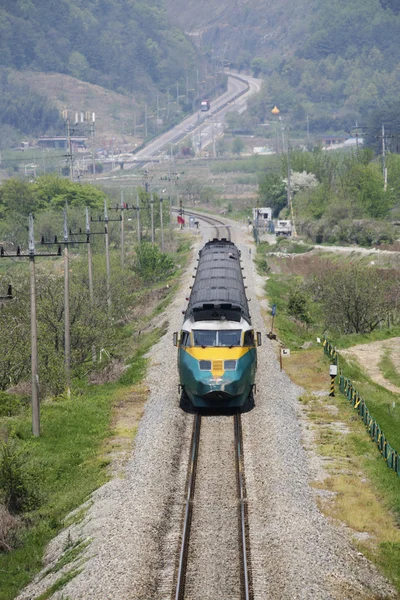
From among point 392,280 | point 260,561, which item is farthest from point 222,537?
point 392,280

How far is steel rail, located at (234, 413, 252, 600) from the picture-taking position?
68.5 feet

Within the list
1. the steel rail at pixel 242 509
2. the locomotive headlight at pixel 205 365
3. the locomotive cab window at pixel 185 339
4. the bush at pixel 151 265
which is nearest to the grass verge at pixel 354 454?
the steel rail at pixel 242 509

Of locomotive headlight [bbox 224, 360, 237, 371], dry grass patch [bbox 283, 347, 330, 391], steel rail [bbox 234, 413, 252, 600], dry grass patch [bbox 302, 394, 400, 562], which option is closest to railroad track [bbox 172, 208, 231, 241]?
dry grass patch [bbox 283, 347, 330, 391]

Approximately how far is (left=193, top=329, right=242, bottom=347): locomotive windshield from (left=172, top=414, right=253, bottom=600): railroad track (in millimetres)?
3061

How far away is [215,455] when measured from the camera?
30.3m

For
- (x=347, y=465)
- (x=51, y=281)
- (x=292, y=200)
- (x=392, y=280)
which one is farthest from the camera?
(x=292, y=200)

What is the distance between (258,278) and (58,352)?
119 feet

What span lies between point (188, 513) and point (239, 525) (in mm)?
1576

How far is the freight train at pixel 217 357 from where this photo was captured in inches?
1325

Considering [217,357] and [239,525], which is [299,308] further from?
[239,525]

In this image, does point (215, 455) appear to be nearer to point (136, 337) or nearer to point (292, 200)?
point (136, 337)

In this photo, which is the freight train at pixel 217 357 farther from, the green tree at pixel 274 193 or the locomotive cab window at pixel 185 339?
the green tree at pixel 274 193

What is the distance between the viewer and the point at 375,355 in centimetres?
5506

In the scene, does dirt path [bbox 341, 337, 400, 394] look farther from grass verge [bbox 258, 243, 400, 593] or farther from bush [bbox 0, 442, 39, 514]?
bush [bbox 0, 442, 39, 514]
